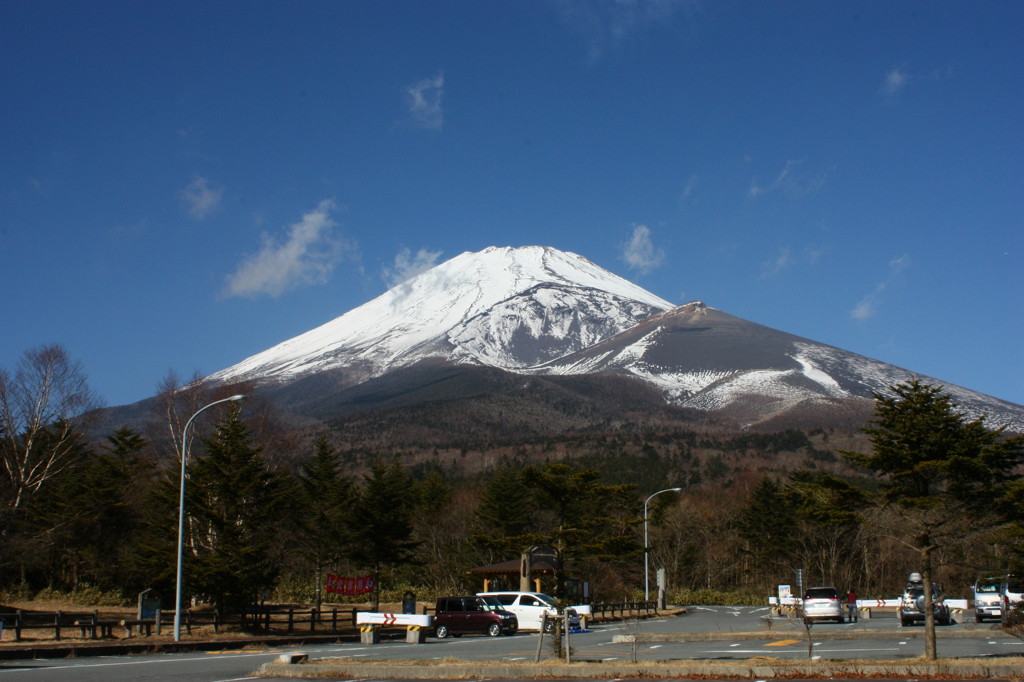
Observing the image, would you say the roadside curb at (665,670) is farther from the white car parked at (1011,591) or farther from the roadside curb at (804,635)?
the white car parked at (1011,591)

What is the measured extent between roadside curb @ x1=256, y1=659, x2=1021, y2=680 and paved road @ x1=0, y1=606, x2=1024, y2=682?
40.0 inches

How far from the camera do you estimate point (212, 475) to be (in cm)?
3075

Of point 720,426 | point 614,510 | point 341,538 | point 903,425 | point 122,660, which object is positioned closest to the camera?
point 122,660

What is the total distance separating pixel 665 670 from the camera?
581 inches

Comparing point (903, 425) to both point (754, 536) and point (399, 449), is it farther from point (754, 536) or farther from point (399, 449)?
point (399, 449)

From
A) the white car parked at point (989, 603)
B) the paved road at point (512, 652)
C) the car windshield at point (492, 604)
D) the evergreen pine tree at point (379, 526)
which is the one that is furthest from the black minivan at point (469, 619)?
the evergreen pine tree at point (379, 526)

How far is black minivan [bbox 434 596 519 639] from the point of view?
30109 millimetres

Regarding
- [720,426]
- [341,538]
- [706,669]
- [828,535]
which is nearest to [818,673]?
[706,669]

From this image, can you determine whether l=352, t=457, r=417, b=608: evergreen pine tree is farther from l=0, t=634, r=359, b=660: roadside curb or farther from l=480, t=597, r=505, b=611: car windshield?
l=0, t=634, r=359, b=660: roadside curb

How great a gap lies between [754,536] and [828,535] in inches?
207

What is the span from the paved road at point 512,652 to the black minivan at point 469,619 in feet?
10.3

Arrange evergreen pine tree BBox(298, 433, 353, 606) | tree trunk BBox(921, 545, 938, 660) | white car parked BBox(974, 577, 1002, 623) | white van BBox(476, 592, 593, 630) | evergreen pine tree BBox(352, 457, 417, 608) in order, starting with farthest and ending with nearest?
1. evergreen pine tree BBox(298, 433, 353, 606)
2. evergreen pine tree BBox(352, 457, 417, 608)
3. white van BBox(476, 592, 593, 630)
4. white car parked BBox(974, 577, 1002, 623)
5. tree trunk BBox(921, 545, 938, 660)

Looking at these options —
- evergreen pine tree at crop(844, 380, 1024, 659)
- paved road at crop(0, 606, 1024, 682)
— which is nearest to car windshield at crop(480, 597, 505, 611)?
paved road at crop(0, 606, 1024, 682)

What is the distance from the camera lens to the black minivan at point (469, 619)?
30109 mm
